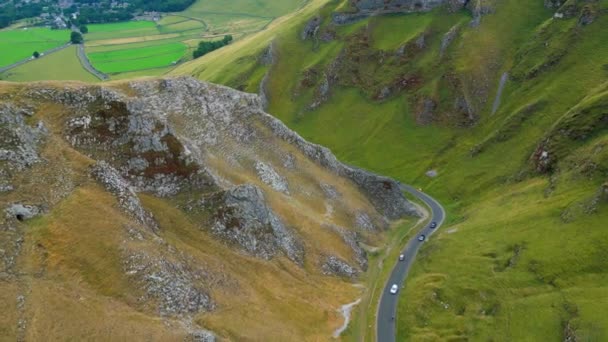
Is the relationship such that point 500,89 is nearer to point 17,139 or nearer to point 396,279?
point 396,279

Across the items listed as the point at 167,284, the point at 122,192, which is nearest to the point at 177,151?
the point at 122,192

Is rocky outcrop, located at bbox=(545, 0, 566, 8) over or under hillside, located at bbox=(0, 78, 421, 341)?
over

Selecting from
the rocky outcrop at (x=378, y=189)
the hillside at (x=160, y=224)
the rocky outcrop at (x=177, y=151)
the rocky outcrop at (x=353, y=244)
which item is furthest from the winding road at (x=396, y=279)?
the rocky outcrop at (x=177, y=151)

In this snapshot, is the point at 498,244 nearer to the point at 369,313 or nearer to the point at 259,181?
the point at 369,313

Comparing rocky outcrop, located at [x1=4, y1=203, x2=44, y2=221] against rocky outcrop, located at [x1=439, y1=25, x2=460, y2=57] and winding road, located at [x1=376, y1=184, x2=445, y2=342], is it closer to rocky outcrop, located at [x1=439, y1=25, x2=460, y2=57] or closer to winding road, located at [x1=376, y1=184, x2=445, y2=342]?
winding road, located at [x1=376, y1=184, x2=445, y2=342]

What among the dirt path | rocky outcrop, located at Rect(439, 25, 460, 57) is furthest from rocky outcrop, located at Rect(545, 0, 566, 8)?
the dirt path

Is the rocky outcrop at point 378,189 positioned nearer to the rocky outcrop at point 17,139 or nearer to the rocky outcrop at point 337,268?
the rocky outcrop at point 337,268
